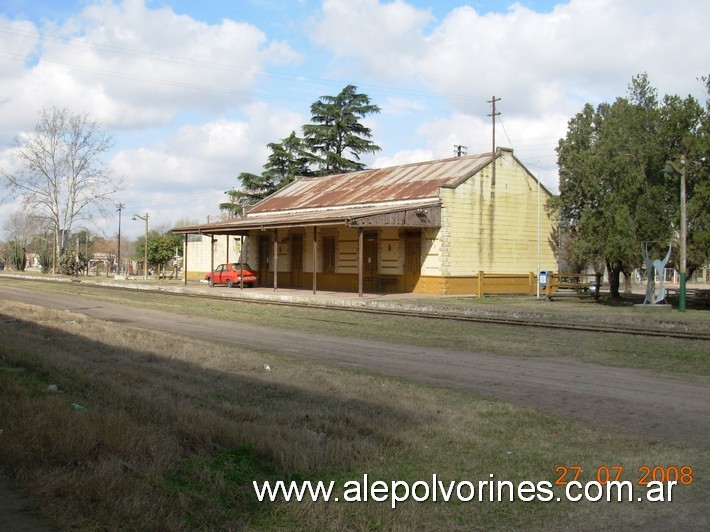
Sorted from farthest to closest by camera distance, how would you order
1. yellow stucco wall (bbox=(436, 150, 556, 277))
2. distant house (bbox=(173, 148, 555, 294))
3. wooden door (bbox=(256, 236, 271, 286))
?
1. wooden door (bbox=(256, 236, 271, 286))
2. yellow stucco wall (bbox=(436, 150, 556, 277))
3. distant house (bbox=(173, 148, 555, 294))

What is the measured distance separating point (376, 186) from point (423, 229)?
7053mm

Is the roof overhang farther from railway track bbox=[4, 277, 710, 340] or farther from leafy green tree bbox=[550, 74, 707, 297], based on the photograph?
leafy green tree bbox=[550, 74, 707, 297]

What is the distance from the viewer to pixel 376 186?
3825 cm

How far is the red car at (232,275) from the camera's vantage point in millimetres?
40281

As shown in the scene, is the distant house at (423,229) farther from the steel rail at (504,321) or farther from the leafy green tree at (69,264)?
the leafy green tree at (69,264)

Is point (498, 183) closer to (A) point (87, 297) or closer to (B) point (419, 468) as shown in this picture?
(A) point (87, 297)

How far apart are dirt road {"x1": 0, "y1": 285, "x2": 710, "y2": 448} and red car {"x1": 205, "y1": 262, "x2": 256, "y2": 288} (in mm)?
22515

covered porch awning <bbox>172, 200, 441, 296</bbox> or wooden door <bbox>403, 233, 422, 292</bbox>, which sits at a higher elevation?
covered porch awning <bbox>172, 200, 441, 296</bbox>

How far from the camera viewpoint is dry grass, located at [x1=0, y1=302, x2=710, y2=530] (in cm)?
429

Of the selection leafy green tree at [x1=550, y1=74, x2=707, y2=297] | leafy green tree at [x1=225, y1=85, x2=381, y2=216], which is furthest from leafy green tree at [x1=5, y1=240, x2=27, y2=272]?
leafy green tree at [x1=550, y1=74, x2=707, y2=297]

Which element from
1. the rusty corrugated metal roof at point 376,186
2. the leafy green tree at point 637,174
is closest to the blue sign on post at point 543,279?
the leafy green tree at point 637,174

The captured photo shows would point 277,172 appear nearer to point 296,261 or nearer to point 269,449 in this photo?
point 296,261

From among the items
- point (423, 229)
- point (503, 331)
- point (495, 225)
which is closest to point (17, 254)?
point (423, 229)

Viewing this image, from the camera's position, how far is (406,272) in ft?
109
